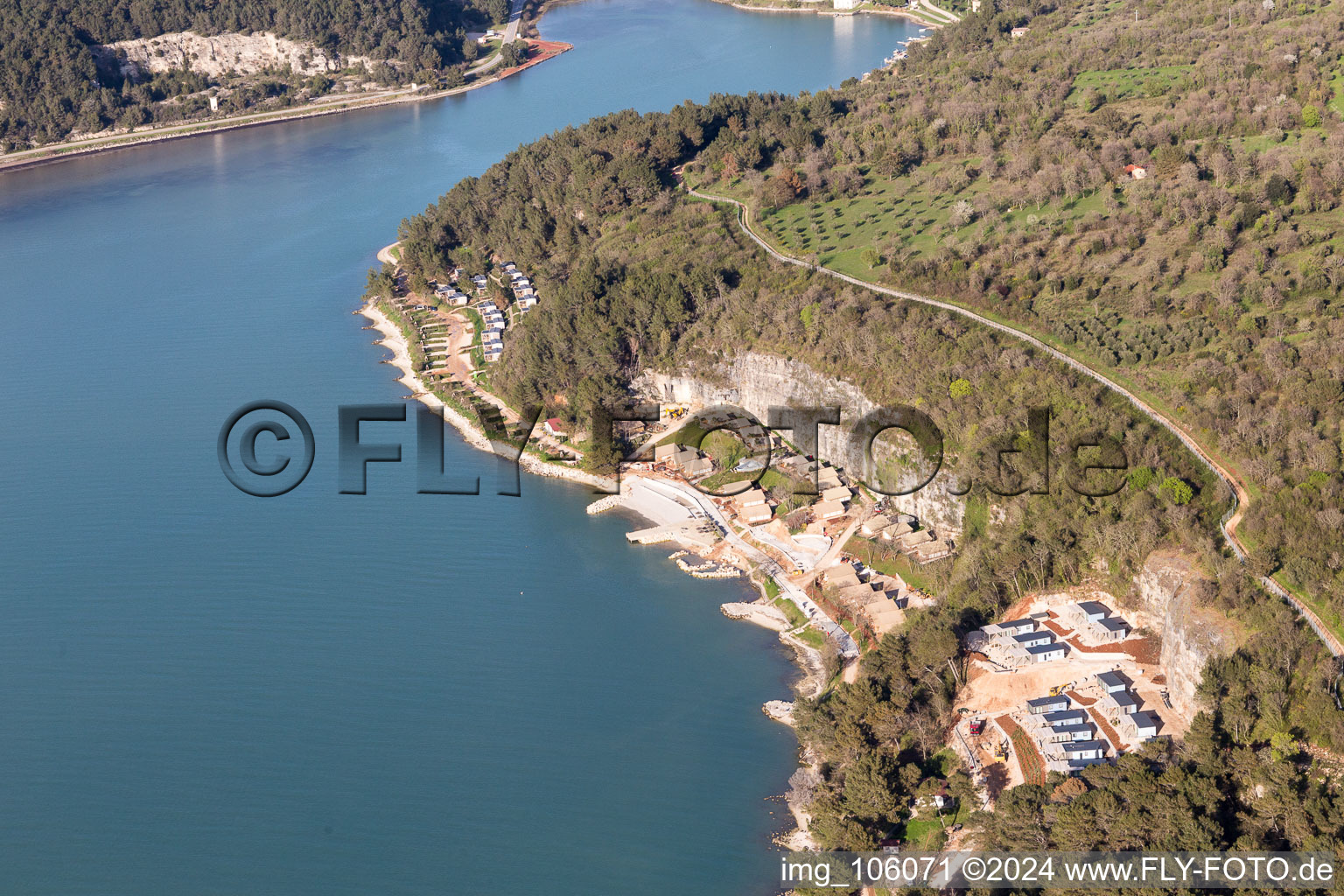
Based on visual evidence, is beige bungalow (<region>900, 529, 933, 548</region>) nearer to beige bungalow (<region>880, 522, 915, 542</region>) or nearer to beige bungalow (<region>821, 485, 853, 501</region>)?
beige bungalow (<region>880, 522, 915, 542</region>)

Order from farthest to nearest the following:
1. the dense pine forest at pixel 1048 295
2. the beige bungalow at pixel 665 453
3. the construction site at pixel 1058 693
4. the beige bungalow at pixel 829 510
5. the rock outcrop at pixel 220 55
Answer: the rock outcrop at pixel 220 55
the beige bungalow at pixel 665 453
the beige bungalow at pixel 829 510
the construction site at pixel 1058 693
the dense pine forest at pixel 1048 295

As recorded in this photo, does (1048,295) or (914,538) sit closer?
(914,538)

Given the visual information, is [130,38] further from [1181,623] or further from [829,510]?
[1181,623]

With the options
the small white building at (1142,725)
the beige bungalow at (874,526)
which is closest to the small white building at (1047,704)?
Result: the small white building at (1142,725)

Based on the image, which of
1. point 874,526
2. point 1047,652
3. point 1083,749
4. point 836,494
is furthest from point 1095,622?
point 836,494

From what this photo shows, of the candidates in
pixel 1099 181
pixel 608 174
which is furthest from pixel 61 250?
pixel 1099 181

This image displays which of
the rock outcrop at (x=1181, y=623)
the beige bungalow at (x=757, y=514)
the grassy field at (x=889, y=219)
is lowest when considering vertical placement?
the beige bungalow at (x=757, y=514)

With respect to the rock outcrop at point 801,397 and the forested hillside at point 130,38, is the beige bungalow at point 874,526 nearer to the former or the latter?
the rock outcrop at point 801,397
